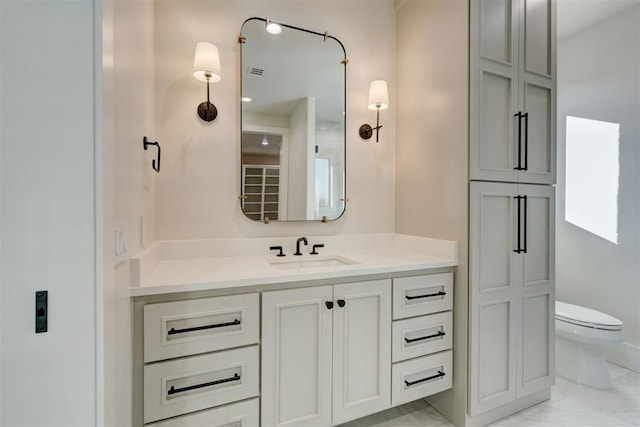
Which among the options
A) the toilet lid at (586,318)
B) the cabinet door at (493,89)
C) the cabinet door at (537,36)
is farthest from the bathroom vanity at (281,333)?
the cabinet door at (537,36)

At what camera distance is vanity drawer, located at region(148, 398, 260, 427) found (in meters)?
1.13

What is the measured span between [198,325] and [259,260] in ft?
1.89

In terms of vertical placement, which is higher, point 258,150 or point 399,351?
point 258,150

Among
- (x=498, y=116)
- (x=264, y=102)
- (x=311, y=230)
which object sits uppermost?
(x=264, y=102)

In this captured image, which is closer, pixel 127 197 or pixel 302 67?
pixel 127 197

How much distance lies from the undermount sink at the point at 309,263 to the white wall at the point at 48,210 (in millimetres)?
995

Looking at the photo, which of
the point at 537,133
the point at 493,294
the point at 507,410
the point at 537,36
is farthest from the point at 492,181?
the point at 507,410

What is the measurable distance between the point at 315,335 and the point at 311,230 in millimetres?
783

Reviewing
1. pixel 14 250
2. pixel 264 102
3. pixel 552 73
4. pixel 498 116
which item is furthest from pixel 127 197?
pixel 552 73

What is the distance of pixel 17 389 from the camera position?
711mm

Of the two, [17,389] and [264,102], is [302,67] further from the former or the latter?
[17,389]

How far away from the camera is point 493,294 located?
166 centimetres

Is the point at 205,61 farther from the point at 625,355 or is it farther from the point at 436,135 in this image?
the point at 625,355

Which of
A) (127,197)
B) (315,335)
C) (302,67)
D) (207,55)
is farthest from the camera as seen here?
(302,67)
